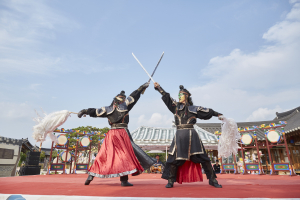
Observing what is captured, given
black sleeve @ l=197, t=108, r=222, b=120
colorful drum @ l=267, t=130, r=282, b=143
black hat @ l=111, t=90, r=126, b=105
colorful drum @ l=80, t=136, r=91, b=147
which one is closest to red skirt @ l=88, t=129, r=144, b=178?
black hat @ l=111, t=90, r=126, b=105

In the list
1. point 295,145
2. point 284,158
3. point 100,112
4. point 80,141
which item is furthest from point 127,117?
point 284,158

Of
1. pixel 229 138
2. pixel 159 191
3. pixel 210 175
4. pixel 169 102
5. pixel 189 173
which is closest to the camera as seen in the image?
pixel 159 191

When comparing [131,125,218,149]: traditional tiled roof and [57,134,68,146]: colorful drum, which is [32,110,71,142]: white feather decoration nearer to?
[57,134,68,146]: colorful drum

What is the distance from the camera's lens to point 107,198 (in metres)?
1.71

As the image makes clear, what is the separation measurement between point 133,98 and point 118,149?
1.00 metres

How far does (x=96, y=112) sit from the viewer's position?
3531 mm

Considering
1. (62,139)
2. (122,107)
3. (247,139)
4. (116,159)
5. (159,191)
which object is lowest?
(159,191)

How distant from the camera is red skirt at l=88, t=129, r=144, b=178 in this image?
116 inches

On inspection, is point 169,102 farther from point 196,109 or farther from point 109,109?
point 109,109

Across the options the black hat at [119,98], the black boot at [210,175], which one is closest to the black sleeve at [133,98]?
the black hat at [119,98]

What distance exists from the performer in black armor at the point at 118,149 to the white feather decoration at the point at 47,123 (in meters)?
0.34

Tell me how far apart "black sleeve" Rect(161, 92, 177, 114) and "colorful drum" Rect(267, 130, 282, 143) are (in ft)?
19.2

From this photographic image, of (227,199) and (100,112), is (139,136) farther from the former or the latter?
(227,199)

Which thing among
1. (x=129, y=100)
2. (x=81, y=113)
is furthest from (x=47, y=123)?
(x=129, y=100)
